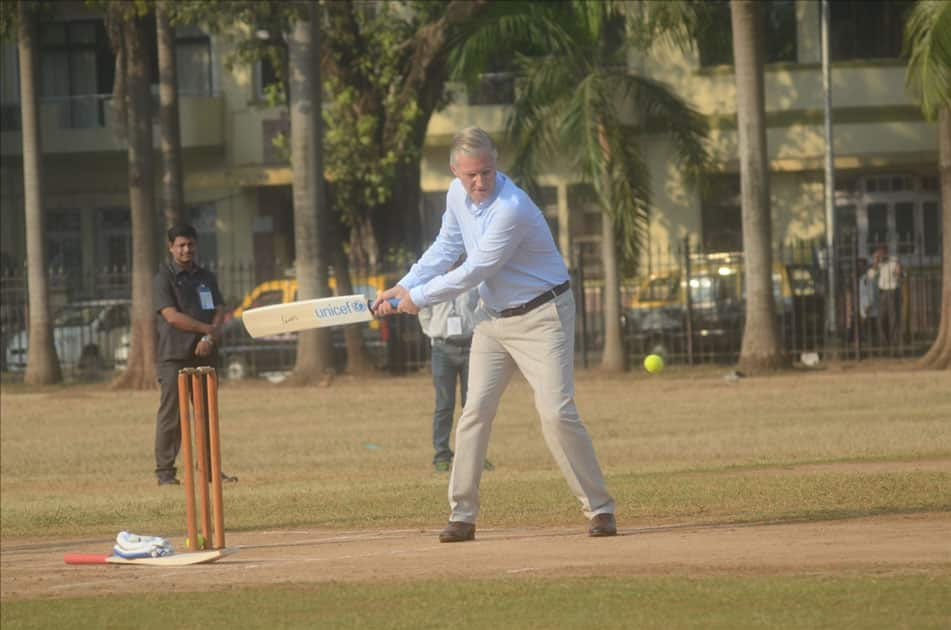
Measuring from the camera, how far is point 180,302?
1449 cm

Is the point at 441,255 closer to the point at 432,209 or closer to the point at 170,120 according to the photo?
the point at 170,120

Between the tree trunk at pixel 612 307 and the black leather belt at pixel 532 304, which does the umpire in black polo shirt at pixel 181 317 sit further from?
the tree trunk at pixel 612 307

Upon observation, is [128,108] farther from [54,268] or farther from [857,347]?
[54,268]

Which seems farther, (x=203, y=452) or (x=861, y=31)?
(x=861, y=31)

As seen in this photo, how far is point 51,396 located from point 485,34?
9322 mm

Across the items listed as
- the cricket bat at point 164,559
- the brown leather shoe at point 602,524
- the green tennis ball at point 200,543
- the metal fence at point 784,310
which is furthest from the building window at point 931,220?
the cricket bat at point 164,559

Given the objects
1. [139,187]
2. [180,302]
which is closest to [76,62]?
[139,187]

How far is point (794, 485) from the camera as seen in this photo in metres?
12.8

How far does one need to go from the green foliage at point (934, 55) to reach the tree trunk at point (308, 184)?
31.3ft

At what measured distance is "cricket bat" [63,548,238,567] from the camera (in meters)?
9.33

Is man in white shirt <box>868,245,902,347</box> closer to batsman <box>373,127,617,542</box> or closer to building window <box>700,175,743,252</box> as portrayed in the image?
building window <box>700,175,743,252</box>

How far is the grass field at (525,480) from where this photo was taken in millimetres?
7582

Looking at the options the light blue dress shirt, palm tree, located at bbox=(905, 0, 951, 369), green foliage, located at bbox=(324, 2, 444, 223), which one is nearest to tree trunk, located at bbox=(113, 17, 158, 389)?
green foliage, located at bbox=(324, 2, 444, 223)

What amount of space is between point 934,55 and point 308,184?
1020cm
